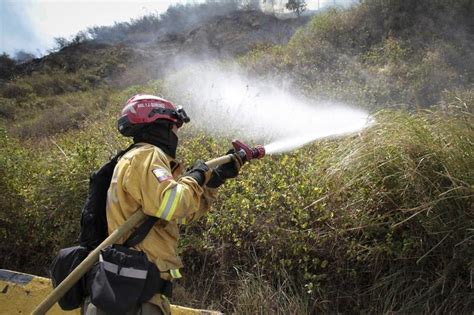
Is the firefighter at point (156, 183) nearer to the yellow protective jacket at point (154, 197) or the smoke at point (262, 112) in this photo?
the yellow protective jacket at point (154, 197)

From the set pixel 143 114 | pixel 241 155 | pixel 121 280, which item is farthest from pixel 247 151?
pixel 121 280

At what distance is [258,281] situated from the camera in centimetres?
370

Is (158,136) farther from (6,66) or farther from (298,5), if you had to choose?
(6,66)

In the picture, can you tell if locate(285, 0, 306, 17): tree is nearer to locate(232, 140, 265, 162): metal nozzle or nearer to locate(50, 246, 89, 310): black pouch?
locate(232, 140, 265, 162): metal nozzle

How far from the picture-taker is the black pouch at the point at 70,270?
258cm

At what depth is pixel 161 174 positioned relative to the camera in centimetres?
237

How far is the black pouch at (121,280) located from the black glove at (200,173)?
1.74 ft

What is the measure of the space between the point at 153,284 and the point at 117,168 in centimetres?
68

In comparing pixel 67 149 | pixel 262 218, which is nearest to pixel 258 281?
pixel 262 218

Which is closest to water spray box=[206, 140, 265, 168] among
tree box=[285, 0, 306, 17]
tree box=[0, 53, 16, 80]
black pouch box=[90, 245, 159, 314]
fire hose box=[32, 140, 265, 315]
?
fire hose box=[32, 140, 265, 315]

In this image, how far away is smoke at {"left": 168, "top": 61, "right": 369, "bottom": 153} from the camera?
21.1 feet

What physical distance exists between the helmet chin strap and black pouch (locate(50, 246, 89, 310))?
2.50 ft

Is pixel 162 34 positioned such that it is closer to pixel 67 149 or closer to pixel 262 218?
pixel 67 149

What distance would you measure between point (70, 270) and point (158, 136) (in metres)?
0.95
